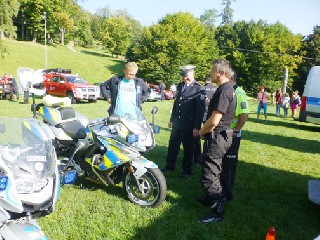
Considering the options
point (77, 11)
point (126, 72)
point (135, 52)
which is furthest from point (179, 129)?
point (77, 11)

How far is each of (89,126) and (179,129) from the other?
169cm

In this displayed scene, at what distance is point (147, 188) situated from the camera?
161 inches

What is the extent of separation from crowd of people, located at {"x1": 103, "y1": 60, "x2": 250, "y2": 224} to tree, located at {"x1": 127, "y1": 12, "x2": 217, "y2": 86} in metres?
36.0

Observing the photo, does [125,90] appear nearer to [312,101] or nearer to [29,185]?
[29,185]

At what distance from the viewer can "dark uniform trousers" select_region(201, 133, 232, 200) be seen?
3779 millimetres

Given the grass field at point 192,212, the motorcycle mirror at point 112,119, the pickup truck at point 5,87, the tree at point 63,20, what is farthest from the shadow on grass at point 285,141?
the tree at point 63,20

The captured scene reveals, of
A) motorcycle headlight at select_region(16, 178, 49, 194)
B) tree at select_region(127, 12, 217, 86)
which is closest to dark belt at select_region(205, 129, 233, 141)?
motorcycle headlight at select_region(16, 178, 49, 194)

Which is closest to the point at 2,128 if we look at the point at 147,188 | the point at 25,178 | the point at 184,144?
the point at 25,178

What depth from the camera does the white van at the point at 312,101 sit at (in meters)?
11.5

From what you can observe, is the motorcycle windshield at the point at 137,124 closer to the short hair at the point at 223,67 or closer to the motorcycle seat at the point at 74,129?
the motorcycle seat at the point at 74,129

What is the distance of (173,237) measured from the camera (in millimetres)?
3521

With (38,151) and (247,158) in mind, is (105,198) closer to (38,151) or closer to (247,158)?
(38,151)

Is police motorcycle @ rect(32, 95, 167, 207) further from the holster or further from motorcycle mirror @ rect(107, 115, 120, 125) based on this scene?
the holster

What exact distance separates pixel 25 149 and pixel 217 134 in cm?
217
